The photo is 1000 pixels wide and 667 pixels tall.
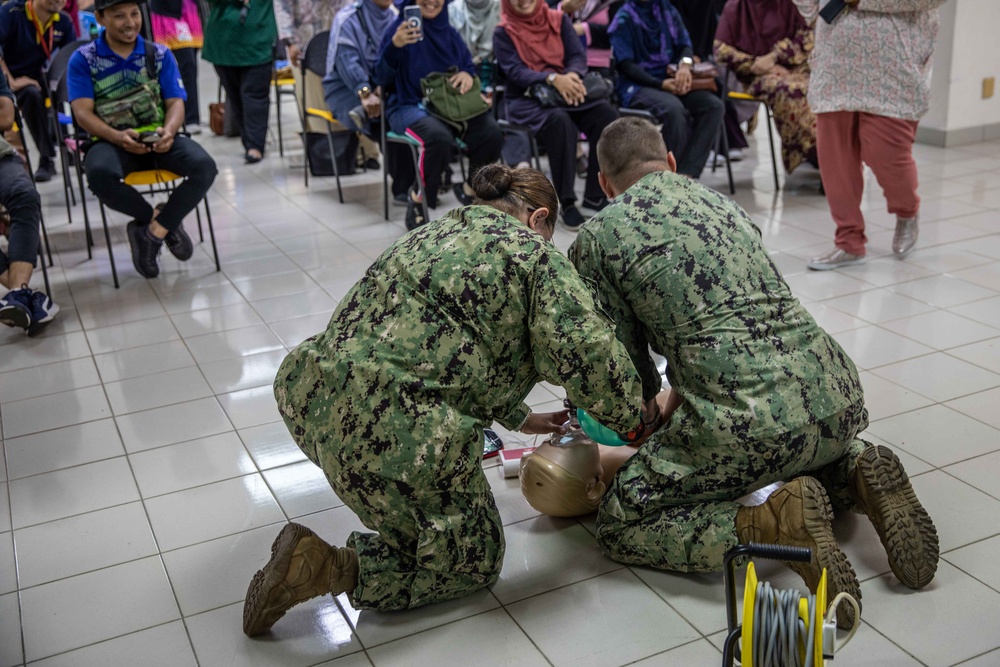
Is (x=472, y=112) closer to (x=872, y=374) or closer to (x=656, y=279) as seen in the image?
(x=872, y=374)

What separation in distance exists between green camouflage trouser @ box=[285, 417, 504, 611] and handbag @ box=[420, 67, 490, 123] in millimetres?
3179

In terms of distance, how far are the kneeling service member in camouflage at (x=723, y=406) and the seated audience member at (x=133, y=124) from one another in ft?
8.72

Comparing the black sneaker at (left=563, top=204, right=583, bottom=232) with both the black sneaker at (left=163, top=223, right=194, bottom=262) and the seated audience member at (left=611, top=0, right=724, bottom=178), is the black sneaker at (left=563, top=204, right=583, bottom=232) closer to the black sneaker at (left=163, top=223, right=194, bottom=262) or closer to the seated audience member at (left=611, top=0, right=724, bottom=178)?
the seated audience member at (left=611, top=0, right=724, bottom=178)

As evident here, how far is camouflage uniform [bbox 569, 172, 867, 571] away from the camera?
2.16m

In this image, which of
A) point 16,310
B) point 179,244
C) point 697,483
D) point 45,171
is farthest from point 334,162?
point 697,483

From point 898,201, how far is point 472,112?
208 centimetres

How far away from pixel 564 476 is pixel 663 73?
369cm

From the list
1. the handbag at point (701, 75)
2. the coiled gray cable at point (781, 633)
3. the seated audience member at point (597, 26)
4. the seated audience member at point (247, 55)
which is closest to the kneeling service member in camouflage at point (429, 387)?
the coiled gray cable at point (781, 633)

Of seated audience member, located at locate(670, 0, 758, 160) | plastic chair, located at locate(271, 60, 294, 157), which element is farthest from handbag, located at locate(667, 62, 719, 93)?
plastic chair, located at locate(271, 60, 294, 157)

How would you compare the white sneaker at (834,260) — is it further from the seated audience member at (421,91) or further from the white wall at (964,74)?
the white wall at (964,74)

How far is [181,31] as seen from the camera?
717cm

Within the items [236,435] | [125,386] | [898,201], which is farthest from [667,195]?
[898,201]

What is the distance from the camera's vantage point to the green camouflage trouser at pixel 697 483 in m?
2.16

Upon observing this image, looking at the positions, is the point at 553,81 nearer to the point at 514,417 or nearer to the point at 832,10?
the point at 832,10
